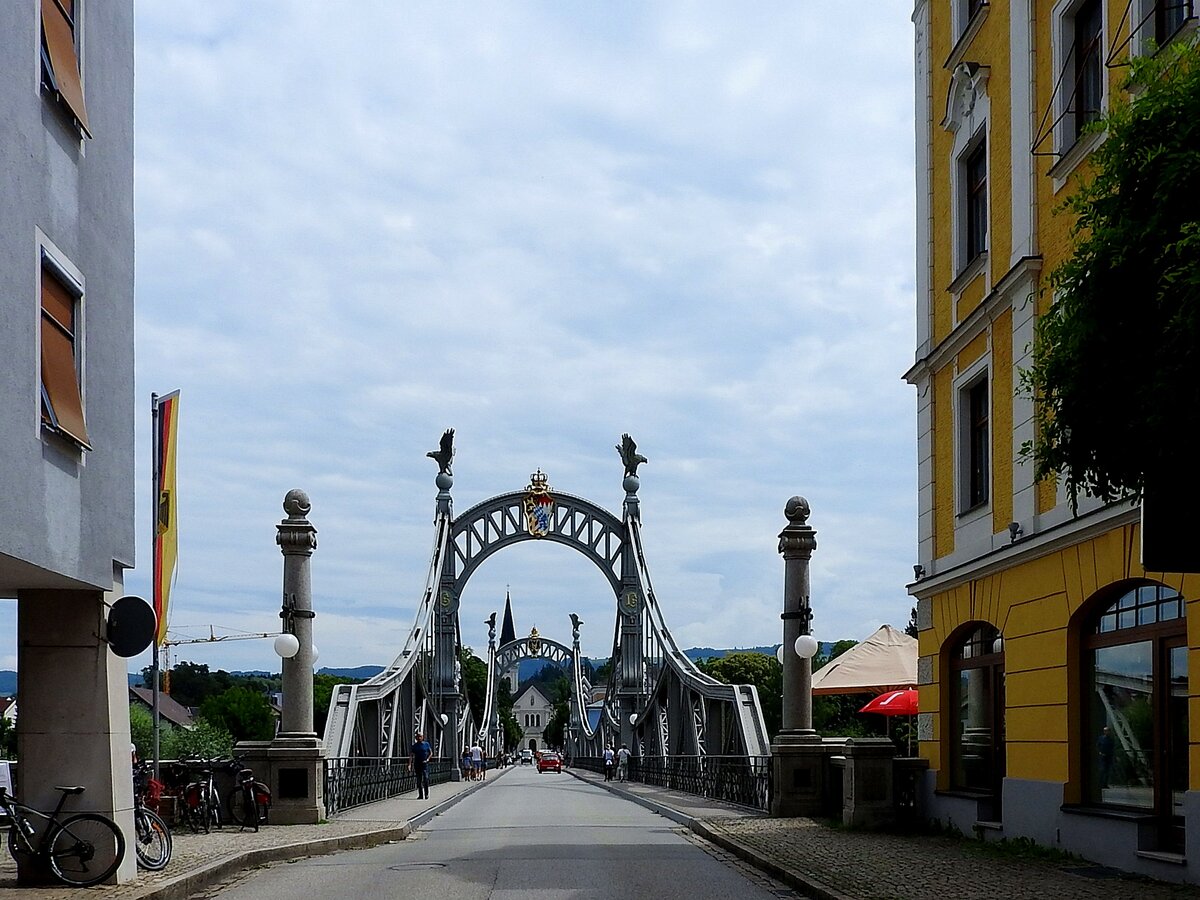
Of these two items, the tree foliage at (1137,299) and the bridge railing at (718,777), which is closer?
the tree foliage at (1137,299)

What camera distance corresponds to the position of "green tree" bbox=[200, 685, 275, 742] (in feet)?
327

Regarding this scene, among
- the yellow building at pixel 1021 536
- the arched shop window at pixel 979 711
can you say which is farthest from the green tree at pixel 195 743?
the yellow building at pixel 1021 536

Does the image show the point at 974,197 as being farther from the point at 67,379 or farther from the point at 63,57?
the point at 67,379

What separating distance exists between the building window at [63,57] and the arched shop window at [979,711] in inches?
465

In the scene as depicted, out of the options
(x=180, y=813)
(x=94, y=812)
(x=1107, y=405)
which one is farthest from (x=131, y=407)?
(x=1107, y=405)

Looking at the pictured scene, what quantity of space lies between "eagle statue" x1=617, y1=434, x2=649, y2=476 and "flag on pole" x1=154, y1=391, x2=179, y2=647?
34501mm

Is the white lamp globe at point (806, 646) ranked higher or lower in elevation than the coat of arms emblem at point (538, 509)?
lower

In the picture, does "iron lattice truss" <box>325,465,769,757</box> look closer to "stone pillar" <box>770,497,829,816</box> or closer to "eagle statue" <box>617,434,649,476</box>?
"eagle statue" <box>617,434,649,476</box>

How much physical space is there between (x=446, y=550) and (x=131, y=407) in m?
39.3

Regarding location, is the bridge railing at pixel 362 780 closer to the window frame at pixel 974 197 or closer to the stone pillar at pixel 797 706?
the stone pillar at pixel 797 706

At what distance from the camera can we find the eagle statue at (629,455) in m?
56.6

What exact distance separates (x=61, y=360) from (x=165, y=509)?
31.1 ft

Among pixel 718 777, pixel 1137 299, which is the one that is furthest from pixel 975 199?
pixel 718 777

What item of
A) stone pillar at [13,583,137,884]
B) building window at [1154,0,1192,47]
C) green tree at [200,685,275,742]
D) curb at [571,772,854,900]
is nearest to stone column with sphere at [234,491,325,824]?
curb at [571,772,854,900]
